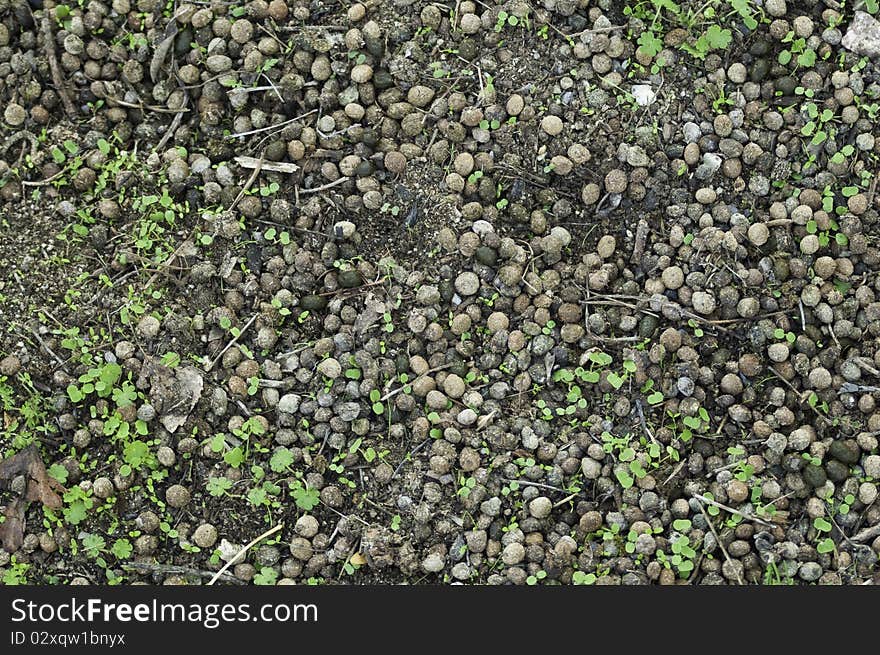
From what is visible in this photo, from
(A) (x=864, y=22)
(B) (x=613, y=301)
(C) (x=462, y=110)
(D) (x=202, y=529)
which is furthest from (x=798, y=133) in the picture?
(D) (x=202, y=529)

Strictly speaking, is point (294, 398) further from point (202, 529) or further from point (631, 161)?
point (631, 161)

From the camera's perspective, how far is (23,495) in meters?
3.20

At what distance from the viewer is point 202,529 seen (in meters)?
3.20

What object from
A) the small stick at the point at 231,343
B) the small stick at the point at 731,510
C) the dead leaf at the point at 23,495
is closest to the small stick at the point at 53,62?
the small stick at the point at 231,343

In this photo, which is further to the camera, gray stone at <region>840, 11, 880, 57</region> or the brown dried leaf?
gray stone at <region>840, 11, 880, 57</region>

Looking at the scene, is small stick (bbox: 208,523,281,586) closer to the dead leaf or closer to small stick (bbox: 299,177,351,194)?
the dead leaf

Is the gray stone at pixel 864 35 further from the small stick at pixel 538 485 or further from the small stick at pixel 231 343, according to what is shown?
the small stick at pixel 231 343

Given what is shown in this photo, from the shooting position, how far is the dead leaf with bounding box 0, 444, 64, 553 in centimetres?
320

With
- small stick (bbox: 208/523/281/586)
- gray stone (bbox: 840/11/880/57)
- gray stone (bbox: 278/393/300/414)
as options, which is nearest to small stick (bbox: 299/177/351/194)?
gray stone (bbox: 278/393/300/414)

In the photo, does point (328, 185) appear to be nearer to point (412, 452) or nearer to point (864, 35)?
point (412, 452)

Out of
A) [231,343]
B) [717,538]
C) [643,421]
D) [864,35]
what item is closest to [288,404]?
[231,343]

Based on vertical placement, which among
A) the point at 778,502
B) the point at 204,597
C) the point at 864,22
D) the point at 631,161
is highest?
the point at 864,22

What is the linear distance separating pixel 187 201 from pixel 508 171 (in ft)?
3.73

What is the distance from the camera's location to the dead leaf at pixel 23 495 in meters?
3.20
